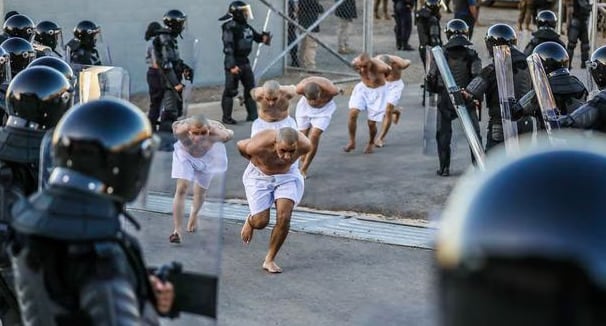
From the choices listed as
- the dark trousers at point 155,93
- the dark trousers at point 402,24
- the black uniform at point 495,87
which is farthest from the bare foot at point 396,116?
the dark trousers at point 402,24

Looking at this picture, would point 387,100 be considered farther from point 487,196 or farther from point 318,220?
point 487,196

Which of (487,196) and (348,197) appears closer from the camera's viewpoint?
(487,196)

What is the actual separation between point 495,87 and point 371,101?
309 centimetres

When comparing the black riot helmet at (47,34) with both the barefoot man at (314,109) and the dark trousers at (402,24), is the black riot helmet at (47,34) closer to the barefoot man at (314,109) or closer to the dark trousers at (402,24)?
the barefoot man at (314,109)

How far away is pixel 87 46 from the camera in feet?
41.8

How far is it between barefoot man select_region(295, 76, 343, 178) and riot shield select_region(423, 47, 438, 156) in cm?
97

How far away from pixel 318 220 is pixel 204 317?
6.32m

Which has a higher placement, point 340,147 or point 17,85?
point 17,85

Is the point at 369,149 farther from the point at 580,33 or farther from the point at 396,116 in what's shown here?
the point at 580,33

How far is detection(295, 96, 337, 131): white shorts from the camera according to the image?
12109mm

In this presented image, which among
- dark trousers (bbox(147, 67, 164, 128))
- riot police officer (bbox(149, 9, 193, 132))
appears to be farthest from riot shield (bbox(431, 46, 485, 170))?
dark trousers (bbox(147, 67, 164, 128))

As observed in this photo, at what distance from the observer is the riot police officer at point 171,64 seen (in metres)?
13.4

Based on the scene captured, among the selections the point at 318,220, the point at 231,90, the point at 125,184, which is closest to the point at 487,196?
the point at 125,184

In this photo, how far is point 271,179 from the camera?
867 cm
